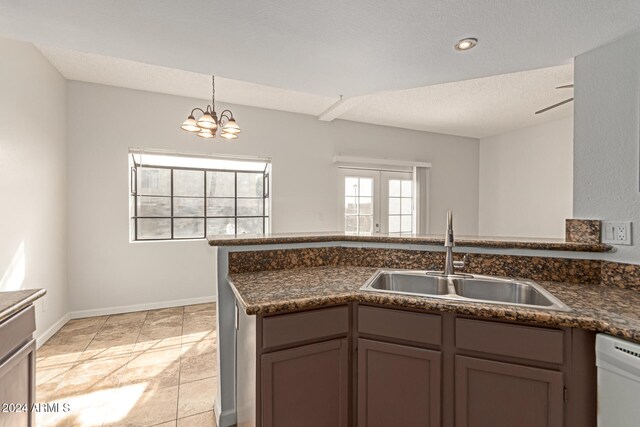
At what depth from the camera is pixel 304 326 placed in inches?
49.6

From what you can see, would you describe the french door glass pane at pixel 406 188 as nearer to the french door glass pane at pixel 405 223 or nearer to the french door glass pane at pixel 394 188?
the french door glass pane at pixel 394 188

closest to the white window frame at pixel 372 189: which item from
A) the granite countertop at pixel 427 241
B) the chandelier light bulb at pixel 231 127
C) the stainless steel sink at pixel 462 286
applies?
the chandelier light bulb at pixel 231 127

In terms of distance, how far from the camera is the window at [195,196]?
371 cm

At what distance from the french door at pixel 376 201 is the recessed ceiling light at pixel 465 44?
3.07m

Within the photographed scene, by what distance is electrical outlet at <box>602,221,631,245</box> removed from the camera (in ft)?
4.86

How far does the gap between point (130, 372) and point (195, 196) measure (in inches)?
89.4

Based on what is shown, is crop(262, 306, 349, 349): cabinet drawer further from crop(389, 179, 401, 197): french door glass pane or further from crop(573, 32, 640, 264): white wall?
crop(389, 179, 401, 197): french door glass pane

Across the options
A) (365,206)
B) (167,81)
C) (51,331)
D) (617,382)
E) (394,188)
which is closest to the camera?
(617,382)

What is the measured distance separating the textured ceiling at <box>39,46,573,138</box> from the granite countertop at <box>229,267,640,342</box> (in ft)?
7.84

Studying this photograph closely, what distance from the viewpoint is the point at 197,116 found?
3836mm

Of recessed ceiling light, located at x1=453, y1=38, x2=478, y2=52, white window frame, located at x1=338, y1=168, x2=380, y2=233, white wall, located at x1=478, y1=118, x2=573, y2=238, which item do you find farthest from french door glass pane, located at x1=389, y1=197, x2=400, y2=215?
recessed ceiling light, located at x1=453, y1=38, x2=478, y2=52

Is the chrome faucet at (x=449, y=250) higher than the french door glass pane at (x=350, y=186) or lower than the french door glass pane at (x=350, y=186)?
lower

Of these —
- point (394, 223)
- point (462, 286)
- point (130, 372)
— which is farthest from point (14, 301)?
point (394, 223)

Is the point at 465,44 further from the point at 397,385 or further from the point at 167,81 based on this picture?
the point at 167,81
